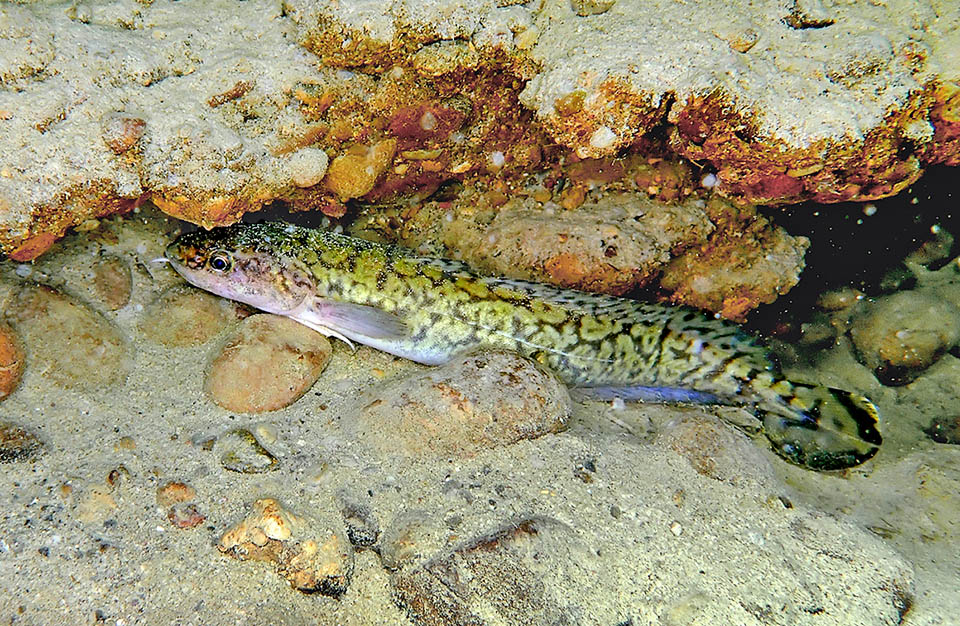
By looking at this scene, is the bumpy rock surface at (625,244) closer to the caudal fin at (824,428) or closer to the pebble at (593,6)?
the caudal fin at (824,428)

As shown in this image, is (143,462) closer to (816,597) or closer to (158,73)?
(158,73)

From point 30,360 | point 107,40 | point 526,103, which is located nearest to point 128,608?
point 30,360

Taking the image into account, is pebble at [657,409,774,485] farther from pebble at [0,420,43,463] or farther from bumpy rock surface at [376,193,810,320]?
pebble at [0,420,43,463]

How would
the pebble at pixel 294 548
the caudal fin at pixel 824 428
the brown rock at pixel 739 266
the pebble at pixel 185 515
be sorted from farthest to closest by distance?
1. the brown rock at pixel 739 266
2. the caudal fin at pixel 824 428
3. the pebble at pixel 185 515
4. the pebble at pixel 294 548

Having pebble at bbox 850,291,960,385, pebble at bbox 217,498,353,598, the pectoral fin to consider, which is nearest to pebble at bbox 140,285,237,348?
the pectoral fin

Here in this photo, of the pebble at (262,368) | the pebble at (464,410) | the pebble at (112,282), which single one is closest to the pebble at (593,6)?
the pebble at (464,410)
